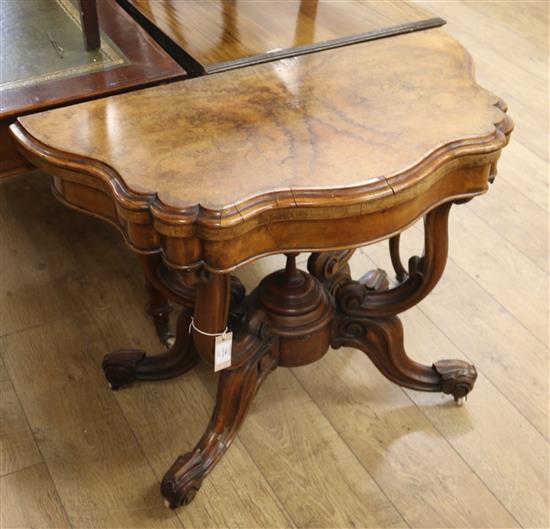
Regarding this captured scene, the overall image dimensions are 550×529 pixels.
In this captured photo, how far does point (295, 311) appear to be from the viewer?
135 centimetres

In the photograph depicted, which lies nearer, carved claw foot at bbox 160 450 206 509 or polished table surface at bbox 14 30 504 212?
polished table surface at bbox 14 30 504 212

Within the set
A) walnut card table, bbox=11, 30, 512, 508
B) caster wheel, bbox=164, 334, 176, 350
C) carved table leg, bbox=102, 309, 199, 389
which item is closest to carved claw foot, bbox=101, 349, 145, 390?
carved table leg, bbox=102, 309, 199, 389

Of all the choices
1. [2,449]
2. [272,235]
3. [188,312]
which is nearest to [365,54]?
[272,235]

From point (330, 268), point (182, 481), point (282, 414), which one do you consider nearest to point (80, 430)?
point (182, 481)

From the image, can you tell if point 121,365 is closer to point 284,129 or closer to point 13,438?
point 13,438

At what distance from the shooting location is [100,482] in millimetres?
1358

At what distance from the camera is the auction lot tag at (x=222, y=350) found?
3.85 ft

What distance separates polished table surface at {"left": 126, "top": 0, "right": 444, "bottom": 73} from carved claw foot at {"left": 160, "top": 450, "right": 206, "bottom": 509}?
656mm

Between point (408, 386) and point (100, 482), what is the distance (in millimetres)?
604

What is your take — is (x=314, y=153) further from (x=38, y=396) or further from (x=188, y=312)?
(x=38, y=396)

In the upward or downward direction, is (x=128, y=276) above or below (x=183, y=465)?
below

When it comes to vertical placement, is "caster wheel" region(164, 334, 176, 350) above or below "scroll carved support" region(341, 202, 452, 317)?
below

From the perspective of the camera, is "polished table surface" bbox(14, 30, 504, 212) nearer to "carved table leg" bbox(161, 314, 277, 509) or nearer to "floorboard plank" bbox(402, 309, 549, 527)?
"carved table leg" bbox(161, 314, 277, 509)

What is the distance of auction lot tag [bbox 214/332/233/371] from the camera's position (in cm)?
117
